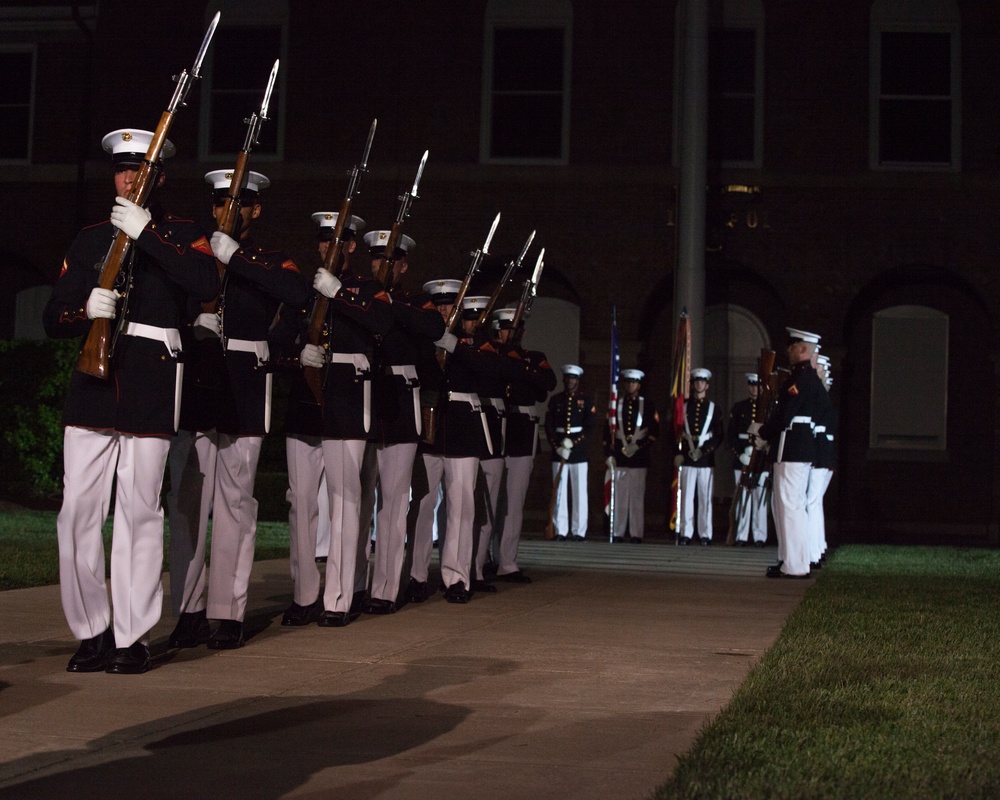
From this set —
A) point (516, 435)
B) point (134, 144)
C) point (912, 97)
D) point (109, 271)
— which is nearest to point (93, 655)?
point (109, 271)

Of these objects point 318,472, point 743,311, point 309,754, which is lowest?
point 309,754

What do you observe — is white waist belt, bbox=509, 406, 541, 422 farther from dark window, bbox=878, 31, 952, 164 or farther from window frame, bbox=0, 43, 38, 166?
window frame, bbox=0, 43, 38, 166

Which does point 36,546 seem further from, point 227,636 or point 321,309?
point 227,636

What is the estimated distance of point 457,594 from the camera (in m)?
10.9

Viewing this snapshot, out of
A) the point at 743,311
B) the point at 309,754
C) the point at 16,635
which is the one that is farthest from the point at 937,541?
the point at 309,754

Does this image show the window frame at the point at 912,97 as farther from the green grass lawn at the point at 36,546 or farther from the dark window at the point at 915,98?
the green grass lawn at the point at 36,546

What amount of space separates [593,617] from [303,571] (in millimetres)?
2005

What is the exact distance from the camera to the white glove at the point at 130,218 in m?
6.97

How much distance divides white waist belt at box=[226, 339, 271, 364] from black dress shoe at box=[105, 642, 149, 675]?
180cm

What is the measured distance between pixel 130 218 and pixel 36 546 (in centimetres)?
781

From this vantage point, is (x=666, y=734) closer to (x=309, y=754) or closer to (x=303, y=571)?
(x=309, y=754)

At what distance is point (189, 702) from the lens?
6422 mm

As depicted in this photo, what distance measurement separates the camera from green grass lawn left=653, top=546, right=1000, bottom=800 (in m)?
5.07

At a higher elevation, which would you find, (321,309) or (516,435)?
(321,309)
